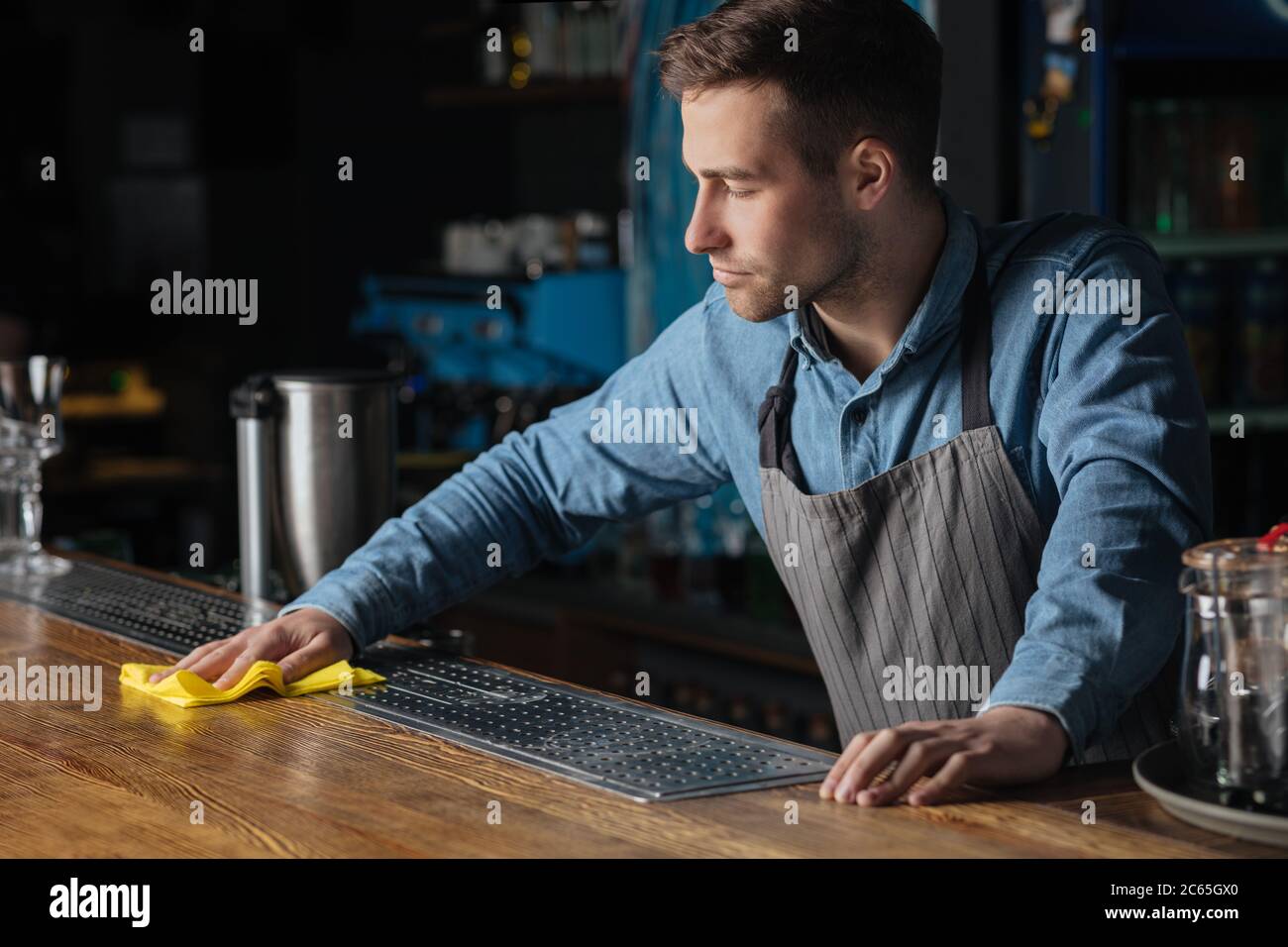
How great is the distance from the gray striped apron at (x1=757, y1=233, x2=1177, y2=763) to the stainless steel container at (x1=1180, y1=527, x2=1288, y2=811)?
454 mm

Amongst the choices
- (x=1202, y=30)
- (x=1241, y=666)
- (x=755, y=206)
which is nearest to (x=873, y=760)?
(x=1241, y=666)

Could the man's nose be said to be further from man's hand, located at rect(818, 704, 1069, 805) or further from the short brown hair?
man's hand, located at rect(818, 704, 1069, 805)

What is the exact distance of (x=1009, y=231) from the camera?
5.78 feet

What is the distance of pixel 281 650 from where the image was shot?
1.73 m

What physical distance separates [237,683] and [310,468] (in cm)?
60

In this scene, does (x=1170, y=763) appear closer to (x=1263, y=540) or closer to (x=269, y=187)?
(x=1263, y=540)

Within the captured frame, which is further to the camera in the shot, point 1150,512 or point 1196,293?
point 1196,293

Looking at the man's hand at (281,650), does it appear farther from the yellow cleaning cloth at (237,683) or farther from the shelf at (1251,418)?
the shelf at (1251,418)

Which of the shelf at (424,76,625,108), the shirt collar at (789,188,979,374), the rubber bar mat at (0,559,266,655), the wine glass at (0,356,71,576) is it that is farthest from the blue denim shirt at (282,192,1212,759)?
the shelf at (424,76,625,108)

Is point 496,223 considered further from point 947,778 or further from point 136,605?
point 947,778

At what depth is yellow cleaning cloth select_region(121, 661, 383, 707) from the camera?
1.64 m

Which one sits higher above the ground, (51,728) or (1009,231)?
(1009,231)
